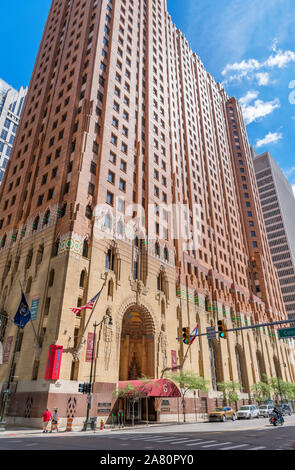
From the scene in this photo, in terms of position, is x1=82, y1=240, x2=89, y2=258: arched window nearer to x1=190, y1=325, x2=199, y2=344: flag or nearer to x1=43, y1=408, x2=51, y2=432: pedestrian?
x1=190, y1=325, x2=199, y2=344: flag

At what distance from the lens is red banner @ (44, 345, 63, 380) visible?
29.5 metres

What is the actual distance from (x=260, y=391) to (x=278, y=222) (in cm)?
8575

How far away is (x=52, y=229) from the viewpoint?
39312 millimetres

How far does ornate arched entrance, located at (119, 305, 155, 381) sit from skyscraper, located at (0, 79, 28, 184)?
272 ft

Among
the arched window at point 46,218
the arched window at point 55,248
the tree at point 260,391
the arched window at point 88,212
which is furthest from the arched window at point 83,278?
the tree at point 260,391

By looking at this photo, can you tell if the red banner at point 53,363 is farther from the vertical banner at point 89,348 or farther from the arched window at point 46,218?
the arched window at point 46,218

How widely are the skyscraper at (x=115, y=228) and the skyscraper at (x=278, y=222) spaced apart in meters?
47.5

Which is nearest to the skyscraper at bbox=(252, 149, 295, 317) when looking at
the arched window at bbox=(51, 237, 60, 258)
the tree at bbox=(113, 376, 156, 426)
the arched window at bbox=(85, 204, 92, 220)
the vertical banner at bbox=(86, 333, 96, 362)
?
the tree at bbox=(113, 376, 156, 426)

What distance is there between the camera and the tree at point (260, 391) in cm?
6312

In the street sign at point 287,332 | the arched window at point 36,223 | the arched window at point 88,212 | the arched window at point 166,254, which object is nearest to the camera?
the street sign at point 287,332

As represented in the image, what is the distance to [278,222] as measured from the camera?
443 ft

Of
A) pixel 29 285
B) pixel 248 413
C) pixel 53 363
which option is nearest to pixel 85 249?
pixel 29 285

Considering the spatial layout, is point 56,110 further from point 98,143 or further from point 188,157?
point 188,157
